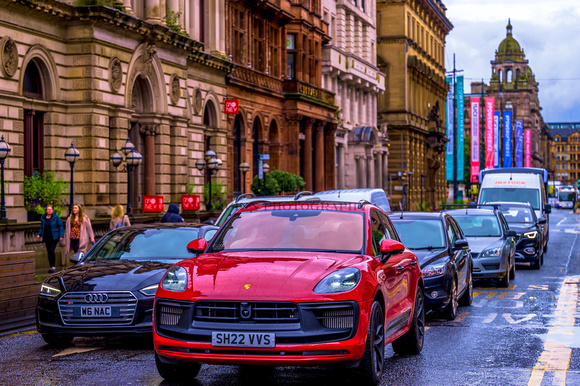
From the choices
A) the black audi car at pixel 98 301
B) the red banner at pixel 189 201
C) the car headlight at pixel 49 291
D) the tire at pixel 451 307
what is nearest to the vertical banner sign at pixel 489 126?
the red banner at pixel 189 201

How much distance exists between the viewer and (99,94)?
93.4 ft

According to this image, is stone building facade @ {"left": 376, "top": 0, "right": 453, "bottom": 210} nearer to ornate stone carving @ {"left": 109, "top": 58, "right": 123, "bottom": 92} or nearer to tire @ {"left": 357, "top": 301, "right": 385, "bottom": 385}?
ornate stone carving @ {"left": 109, "top": 58, "right": 123, "bottom": 92}

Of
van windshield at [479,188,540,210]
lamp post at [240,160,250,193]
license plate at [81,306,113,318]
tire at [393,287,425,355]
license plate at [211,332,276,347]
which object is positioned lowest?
tire at [393,287,425,355]

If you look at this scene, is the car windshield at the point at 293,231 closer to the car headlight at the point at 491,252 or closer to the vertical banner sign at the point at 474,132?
the car headlight at the point at 491,252

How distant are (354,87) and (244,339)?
64.1 m

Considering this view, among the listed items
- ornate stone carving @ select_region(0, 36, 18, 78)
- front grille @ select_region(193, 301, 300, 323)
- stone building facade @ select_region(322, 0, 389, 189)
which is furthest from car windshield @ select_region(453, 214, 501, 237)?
stone building facade @ select_region(322, 0, 389, 189)

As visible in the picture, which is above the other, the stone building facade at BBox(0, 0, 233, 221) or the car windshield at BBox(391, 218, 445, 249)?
the stone building facade at BBox(0, 0, 233, 221)

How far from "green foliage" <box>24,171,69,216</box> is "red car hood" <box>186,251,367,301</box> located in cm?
1817

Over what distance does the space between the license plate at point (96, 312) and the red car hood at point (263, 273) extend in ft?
8.42

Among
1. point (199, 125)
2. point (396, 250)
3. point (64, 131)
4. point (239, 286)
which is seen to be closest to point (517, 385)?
point (396, 250)

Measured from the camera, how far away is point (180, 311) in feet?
26.5

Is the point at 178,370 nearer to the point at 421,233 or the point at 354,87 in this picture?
the point at 421,233

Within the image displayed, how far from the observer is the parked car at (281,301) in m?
7.82

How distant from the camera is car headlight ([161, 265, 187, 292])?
8211 mm
